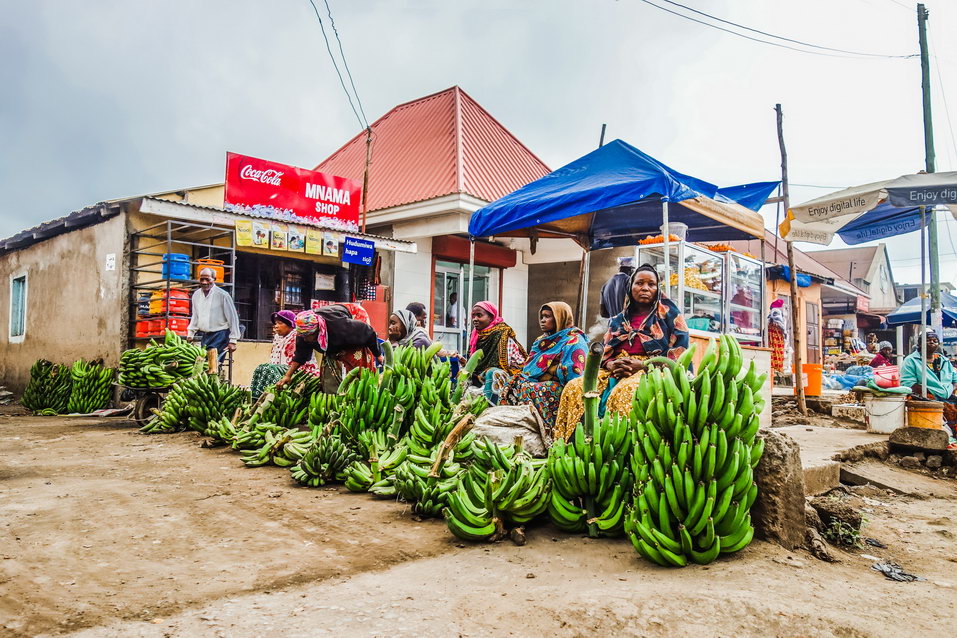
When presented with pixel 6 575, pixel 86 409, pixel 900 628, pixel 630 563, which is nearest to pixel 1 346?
pixel 86 409

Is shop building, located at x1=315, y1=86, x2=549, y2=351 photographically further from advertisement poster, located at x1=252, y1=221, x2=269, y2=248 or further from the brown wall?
the brown wall

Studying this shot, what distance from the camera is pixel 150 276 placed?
10352mm

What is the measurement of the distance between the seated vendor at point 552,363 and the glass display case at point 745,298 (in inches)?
165

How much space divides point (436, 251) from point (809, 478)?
28.5ft

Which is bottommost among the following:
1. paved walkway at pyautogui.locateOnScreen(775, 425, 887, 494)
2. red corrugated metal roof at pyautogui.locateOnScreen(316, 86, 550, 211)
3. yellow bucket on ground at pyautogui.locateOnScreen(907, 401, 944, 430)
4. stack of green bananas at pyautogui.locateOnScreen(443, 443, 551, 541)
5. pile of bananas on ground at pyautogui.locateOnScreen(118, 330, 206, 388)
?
paved walkway at pyautogui.locateOnScreen(775, 425, 887, 494)

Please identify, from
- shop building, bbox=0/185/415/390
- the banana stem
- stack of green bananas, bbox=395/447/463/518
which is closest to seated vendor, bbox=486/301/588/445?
stack of green bananas, bbox=395/447/463/518

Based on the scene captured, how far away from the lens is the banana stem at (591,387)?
3.43 m

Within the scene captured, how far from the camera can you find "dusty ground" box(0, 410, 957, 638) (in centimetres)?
224

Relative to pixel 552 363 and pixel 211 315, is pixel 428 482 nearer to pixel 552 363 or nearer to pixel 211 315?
pixel 552 363

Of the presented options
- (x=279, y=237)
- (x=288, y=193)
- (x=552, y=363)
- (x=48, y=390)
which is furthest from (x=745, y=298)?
(x=48, y=390)

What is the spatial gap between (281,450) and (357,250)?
6.18 metres

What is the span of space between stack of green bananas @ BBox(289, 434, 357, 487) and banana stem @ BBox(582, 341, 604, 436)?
7.06ft

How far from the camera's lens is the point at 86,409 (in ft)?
32.4

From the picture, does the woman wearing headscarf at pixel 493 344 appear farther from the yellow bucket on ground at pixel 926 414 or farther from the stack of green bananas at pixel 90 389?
the stack of green bananas at pixel 90 389
